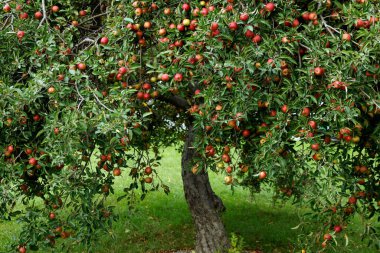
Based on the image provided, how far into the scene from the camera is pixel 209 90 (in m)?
3.04

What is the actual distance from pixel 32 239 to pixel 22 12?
158cm

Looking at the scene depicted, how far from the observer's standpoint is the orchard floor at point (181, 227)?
7258 millimetres

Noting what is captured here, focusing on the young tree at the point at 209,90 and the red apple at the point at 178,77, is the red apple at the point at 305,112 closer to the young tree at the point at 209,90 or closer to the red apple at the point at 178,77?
the young tree at the point at 209,90

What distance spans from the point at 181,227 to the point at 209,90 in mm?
5409

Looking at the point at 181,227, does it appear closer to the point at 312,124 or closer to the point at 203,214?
the point at 203,214

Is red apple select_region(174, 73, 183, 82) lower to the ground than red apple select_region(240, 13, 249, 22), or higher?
lower

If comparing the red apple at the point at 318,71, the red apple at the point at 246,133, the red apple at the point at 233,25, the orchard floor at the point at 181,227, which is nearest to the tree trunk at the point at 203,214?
the orchard floor at the point at 181,227

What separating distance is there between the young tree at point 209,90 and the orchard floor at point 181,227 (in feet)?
10.1

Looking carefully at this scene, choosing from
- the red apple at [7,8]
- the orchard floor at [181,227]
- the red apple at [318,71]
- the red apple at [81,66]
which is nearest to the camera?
the red apple at [318,71]

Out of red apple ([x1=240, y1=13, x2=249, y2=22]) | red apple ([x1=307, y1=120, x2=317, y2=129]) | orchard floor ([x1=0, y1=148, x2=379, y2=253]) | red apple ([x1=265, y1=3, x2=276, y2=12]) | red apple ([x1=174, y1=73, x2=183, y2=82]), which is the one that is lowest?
orchard floor ([x1=0, y1=148, x2=379, y2=253])

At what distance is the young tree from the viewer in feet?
9.70

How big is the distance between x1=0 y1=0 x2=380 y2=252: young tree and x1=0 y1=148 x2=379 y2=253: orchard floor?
3.07 m

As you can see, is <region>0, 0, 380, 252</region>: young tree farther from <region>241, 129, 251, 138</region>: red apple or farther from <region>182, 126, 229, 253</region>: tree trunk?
<region>182, 126, 229, 253</region>: tree trunk

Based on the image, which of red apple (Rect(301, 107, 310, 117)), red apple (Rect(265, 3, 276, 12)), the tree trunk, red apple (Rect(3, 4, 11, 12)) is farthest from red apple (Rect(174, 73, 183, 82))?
the tree trunk
